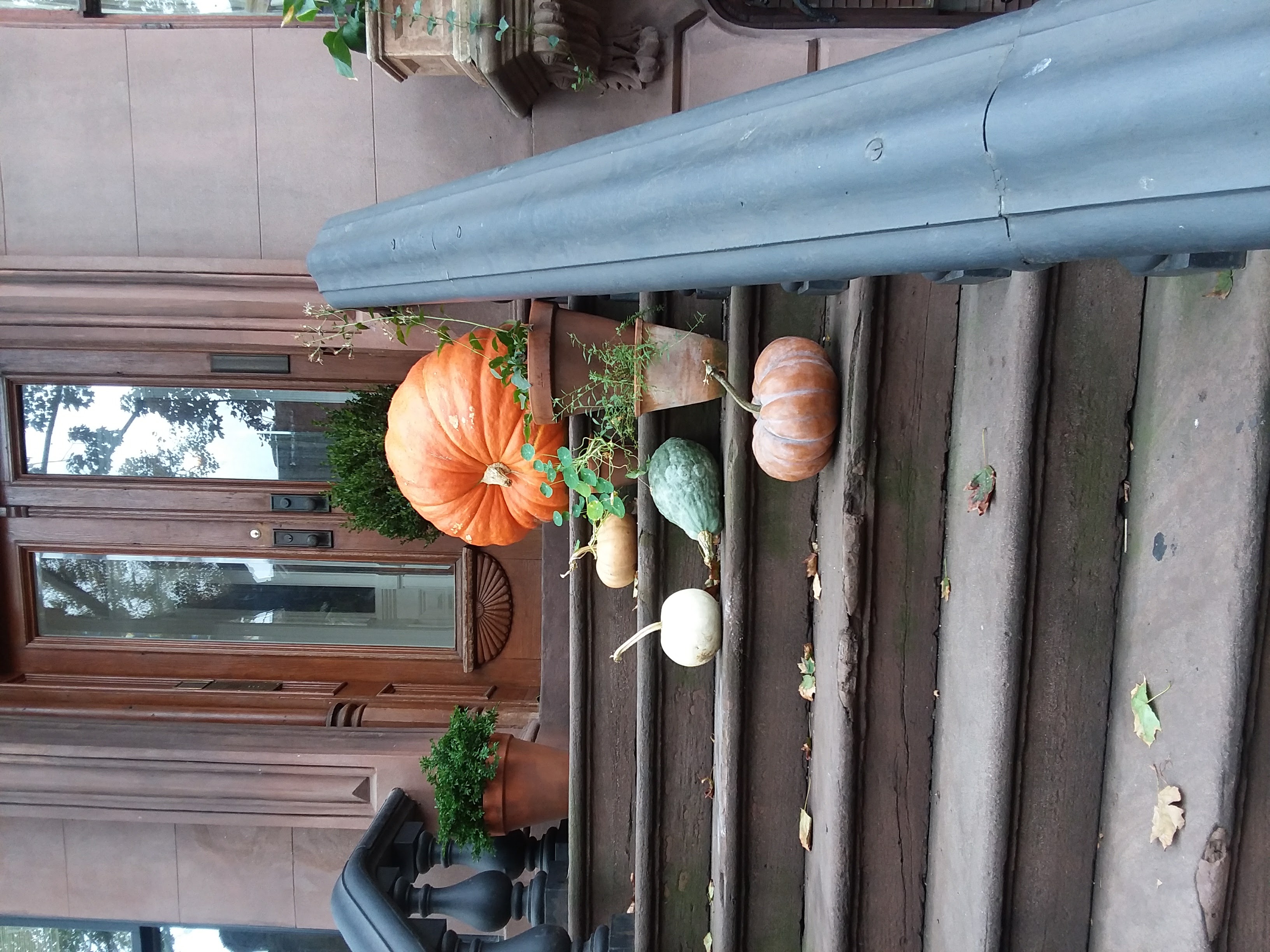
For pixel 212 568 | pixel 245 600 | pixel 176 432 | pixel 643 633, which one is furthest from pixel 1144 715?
pixel 176 432

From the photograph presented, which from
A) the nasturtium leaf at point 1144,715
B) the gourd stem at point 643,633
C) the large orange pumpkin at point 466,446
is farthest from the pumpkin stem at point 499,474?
the nasturtium leaf at point 1144,715

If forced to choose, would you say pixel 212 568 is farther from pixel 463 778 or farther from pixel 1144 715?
pixel 1144 715

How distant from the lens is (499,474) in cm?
299

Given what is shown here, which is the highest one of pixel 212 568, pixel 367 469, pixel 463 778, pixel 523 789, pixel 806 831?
pixel 367 469

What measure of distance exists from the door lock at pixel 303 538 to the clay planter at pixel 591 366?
76.8 inches

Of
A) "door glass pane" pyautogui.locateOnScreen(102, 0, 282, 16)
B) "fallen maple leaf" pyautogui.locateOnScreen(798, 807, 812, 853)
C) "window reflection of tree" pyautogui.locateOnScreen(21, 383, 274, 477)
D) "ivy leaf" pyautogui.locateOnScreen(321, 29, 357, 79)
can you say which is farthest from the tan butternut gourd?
"door glass pane" pyautogui.locateOnScreen(102, 0, 282, 16)

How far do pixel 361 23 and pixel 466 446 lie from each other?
1.60m

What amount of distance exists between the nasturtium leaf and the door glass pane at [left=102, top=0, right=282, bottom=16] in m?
3.87

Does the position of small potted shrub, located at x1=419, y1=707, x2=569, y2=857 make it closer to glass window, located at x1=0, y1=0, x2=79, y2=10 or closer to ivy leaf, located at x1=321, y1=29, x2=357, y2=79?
ivy leaf, located at x1=321, y1=29, x2=357, y2=79

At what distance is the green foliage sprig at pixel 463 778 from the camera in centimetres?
292

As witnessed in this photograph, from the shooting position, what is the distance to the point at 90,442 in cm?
391

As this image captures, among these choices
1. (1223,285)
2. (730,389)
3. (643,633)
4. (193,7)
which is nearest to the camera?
(1223,285)

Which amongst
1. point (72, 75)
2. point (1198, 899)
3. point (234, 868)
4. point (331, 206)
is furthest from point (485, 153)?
point (234, 868)

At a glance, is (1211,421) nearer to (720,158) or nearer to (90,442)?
(720,158)
